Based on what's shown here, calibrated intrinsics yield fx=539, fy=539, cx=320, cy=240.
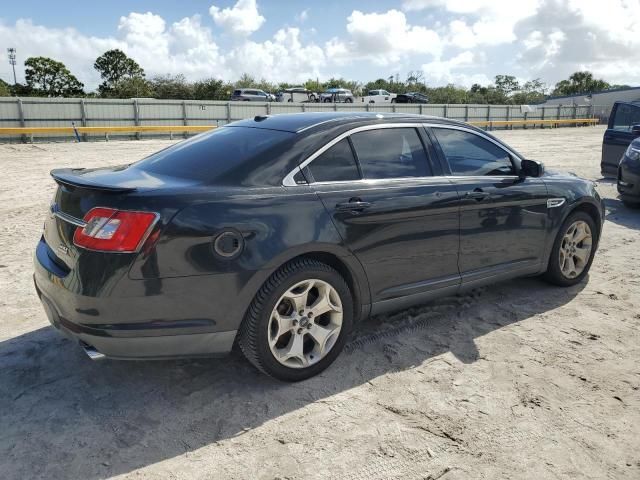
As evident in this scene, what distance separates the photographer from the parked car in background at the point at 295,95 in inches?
1785

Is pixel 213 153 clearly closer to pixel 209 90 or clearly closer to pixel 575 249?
pixel 575 249

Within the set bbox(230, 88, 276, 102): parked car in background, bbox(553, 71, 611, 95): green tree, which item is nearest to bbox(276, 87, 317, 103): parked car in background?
bbox(230, 88, 276, 102): parked car in background

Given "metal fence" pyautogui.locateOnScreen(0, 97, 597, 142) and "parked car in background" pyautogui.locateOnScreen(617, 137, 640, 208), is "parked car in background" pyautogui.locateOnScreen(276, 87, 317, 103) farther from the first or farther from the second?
"parked car in background" pyautogui.locateOnScreen(617, 137, 640, 208)

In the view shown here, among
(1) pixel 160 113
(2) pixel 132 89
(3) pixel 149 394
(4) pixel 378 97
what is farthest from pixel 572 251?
(2) pixel 132 89

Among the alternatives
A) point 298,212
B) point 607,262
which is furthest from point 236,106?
point 298,212

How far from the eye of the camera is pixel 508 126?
38062mm

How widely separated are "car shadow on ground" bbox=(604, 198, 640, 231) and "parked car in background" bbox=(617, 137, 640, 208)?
180mm

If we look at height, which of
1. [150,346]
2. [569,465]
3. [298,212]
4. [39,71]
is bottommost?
[569,465]

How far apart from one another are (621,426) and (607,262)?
11.4ft

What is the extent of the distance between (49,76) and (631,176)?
222ft

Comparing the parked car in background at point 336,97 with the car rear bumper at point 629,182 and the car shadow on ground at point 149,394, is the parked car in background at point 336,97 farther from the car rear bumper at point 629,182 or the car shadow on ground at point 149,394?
the car shadow on ground at point 149,394

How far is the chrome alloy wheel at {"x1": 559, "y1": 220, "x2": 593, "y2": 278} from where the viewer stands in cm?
495

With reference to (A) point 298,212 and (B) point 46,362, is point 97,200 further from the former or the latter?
(B) point 46,362

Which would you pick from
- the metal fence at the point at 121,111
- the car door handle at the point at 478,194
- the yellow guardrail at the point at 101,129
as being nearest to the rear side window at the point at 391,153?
the car door handle at the point at 478,194
